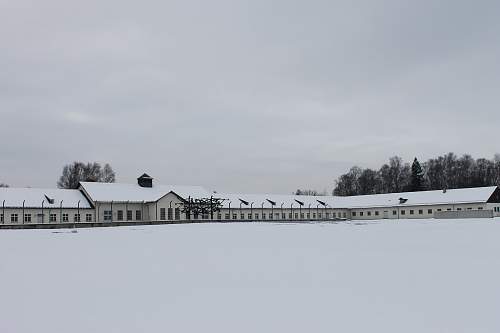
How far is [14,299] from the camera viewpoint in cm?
885

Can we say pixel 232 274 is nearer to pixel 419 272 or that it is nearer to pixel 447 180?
pixel 419 272

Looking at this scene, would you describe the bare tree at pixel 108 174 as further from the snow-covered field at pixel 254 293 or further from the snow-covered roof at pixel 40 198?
the snow-covered field at pixel 254 293

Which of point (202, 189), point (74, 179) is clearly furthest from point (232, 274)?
point (74, 179)

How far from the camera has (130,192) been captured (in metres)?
62.9

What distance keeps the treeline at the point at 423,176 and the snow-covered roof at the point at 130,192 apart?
5626 centimetres

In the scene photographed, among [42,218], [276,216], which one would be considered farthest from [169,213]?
[276,216]

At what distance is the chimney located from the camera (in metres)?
66.2

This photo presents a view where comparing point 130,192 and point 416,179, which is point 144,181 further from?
point 416,179

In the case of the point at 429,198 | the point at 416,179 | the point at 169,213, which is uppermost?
the point at 416,179

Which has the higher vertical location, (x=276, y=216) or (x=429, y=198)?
(x=429, y=198)

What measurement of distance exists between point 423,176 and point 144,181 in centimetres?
7247

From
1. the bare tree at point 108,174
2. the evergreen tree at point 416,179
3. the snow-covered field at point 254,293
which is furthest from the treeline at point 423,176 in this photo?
the snow-covered field at point 254,293

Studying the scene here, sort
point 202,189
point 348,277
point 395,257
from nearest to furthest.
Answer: point 348,277 < point 395,257 < point 202,189

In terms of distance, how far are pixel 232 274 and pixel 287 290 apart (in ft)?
7.40
